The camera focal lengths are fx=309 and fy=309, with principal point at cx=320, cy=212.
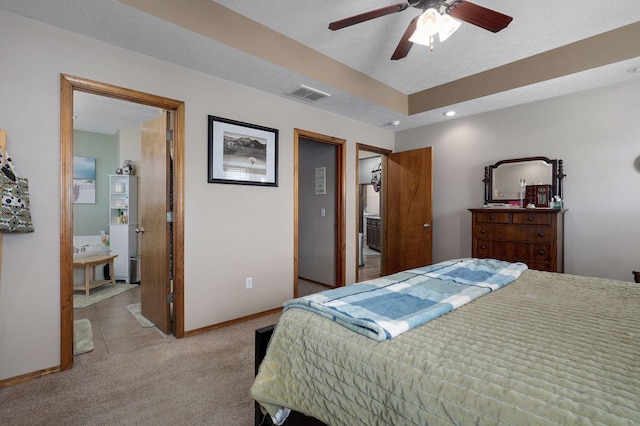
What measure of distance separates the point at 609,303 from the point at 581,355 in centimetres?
76

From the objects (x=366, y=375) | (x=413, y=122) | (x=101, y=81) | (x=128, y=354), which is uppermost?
(x=413, y=122)

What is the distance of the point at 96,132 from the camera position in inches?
214

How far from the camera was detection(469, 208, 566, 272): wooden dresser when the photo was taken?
2928mm

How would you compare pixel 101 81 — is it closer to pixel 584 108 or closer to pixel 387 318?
pixel 387 318

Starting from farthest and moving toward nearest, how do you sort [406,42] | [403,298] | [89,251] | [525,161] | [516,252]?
[89,251] < [525,161] < [516,252] < [406,42] < [403,298]

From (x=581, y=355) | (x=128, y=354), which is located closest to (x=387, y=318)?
(x=581, y=355)

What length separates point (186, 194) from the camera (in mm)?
2688

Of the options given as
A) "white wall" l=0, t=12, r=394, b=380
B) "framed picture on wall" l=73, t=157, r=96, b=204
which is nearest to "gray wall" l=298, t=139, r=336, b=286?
"white wall" l=0, t=12, r=394, b=380

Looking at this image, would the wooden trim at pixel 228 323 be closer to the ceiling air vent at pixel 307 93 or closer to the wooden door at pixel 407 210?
the wooden door at pixel 407 210

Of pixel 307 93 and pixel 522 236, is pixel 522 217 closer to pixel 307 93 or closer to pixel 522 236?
pixel 522 236

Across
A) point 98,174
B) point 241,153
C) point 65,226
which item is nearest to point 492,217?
point 241,153

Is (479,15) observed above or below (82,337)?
above

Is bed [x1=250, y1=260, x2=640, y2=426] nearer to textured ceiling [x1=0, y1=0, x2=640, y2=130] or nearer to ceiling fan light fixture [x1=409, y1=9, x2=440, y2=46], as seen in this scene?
ceiling fan light fixture [x1=409, y1=9, x2=440, y2=46]

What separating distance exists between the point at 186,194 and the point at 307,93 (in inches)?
62.1
